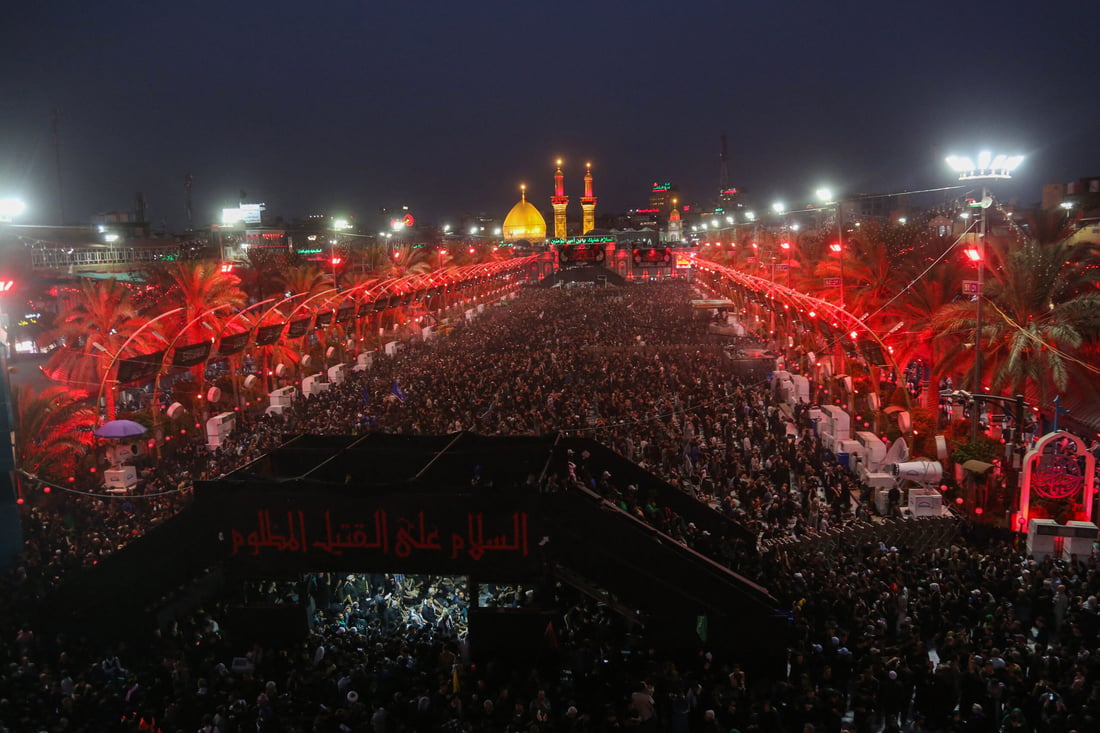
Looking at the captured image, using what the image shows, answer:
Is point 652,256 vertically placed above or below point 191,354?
above

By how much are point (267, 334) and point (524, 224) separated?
85.9m

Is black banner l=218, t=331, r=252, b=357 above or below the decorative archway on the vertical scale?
above

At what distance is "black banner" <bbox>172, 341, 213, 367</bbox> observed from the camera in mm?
20391

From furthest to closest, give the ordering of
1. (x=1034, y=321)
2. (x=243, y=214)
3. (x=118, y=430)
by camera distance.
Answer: (x=243, y=214) → (x=1034, y=321) → (x=118, y=430)

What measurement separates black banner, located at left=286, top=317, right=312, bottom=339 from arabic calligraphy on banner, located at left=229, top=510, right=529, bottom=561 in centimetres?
1746

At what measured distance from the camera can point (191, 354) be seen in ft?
68.2

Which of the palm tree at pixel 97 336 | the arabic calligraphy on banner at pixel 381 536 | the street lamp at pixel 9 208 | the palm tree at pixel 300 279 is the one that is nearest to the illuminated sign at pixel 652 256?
the palm tree at pixel 300 279

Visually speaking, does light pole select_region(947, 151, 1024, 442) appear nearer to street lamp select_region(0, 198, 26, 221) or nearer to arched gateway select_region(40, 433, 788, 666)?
arched gateway select_region(40, 433, 788, 666)

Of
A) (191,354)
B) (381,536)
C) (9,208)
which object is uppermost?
(9,208)

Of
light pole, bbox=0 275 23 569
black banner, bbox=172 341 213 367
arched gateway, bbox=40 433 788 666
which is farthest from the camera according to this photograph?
black banner, bbox=172 341 213 367

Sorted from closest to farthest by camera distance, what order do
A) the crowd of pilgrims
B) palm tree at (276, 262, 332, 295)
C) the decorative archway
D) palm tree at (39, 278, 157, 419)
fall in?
the crowd of pilgrims → the decorative archway → palm tree at (39, 278, 157, 419) → palm tree at (276, 262, 332, 295)

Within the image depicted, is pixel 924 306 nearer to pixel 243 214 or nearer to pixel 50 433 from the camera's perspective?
pixel 50 433

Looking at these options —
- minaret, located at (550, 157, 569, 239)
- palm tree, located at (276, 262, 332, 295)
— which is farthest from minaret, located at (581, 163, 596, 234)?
palm tree, located at (276, 262, 332, 295)

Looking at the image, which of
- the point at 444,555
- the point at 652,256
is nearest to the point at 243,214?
the point at 652,256
